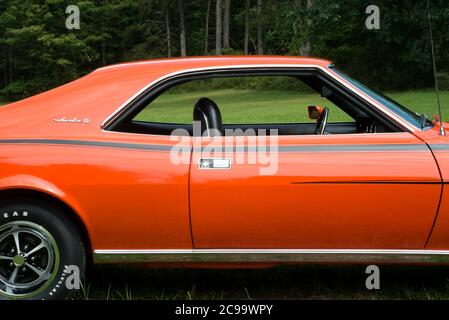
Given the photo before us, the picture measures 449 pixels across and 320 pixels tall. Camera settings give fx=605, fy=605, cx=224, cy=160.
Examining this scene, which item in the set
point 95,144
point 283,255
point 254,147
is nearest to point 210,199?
point 254,147

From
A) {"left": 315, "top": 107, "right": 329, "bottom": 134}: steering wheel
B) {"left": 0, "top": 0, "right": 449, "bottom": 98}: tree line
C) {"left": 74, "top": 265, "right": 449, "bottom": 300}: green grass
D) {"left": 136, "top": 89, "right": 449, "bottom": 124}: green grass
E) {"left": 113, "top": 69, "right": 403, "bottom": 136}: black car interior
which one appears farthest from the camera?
{"left": 0, "top": 0, "right": 449, "bottom": 98}: tree line

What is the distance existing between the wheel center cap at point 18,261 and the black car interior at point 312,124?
0.88 metres

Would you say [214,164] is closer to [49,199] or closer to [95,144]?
[95,144]

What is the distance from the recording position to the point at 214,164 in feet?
10.7

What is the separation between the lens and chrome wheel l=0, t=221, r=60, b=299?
3312 millimetres

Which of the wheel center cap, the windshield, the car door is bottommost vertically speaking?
the wheel center cap

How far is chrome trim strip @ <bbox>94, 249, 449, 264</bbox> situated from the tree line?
100ft

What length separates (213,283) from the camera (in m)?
4.06

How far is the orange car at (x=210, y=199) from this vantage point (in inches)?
128

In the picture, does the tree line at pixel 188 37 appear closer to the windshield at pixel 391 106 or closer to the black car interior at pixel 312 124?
the black car interior at pixel 312 124

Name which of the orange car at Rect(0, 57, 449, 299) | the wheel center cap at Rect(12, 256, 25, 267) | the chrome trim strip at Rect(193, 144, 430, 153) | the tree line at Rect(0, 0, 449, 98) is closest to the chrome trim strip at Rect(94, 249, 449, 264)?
the orange car at Rect(0, 57, 449, 299)

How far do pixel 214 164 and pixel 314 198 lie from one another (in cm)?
57

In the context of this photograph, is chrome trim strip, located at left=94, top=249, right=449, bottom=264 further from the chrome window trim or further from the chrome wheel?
the chrome window trim
